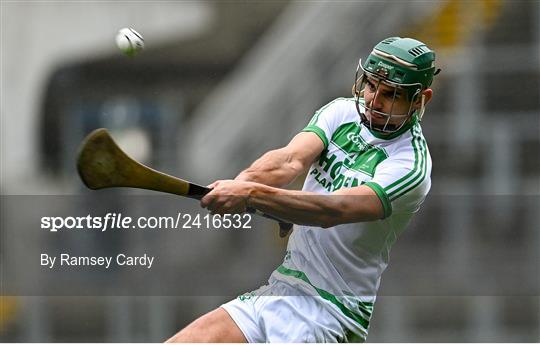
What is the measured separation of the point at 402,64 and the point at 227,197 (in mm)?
764

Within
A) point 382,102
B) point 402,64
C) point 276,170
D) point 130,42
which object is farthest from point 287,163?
point 130,42

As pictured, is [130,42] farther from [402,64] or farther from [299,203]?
[299,203]

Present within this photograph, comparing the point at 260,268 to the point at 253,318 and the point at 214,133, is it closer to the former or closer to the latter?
the point at 214,133

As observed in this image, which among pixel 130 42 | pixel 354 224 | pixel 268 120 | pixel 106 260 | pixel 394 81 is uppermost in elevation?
pixel 394 81

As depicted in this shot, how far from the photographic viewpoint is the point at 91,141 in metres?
3.49

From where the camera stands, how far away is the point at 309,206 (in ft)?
11.6

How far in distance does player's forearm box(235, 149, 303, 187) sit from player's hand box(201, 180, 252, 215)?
0.26 metres

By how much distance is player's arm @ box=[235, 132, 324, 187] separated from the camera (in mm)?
3676

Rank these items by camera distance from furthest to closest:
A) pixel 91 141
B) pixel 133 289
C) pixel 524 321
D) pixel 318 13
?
pixel 318 13 < pixel 524 321 < pixel 133 289 < pixel 91 141

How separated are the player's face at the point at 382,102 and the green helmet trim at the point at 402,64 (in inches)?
1.2

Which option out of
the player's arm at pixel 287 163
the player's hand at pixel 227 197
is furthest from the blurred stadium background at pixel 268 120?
the player's hand at pixel 227 197

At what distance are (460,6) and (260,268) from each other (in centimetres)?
219

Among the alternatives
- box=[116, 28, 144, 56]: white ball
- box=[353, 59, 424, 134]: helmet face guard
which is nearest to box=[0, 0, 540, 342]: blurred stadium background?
box=[116, 28, 144, 56]: white ball

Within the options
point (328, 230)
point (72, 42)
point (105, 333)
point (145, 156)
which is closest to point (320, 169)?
point (328, 230)
